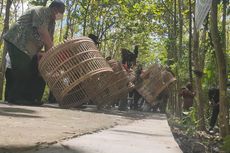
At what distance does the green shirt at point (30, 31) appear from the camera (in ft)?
22.6

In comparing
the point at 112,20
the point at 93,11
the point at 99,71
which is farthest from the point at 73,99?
the point at 112,20

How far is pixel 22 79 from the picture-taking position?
277 inches

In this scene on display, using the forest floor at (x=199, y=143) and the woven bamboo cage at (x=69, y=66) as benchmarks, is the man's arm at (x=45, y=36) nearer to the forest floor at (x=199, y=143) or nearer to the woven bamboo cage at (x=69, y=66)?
the woven bamboo cage at (x=69, y=66)

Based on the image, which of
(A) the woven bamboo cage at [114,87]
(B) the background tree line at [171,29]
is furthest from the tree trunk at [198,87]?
(A) the woven bamboo cage at [114,87]

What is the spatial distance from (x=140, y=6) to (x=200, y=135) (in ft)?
30.7

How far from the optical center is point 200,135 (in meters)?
8.09

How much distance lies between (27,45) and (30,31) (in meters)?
0.24

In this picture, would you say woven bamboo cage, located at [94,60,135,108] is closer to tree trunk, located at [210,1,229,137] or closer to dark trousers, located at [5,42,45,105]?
dark trousers, located at [5,42,45,105]

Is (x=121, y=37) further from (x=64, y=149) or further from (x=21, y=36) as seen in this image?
(x=64, y=149)

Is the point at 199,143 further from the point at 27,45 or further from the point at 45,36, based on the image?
the point at 27,45

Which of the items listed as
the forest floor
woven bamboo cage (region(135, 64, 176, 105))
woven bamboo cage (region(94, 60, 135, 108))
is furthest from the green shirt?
woven bamboo cage (region(135, 64, 176, 105))

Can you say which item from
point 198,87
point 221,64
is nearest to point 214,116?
point 198,87

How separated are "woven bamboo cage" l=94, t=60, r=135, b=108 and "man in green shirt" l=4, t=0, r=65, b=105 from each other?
1192 mm

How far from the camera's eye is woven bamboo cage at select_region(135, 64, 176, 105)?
42.6ft
